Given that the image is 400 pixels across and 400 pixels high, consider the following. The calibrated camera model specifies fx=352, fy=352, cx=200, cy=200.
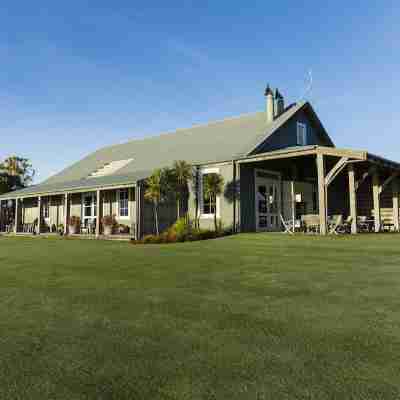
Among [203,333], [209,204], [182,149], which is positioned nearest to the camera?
[203,333]

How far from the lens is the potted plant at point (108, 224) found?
16812 mm

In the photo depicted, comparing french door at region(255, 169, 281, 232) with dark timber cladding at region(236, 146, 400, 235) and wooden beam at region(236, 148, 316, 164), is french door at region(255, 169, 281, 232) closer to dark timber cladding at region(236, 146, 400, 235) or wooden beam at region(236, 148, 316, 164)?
dark timber cladding at region(236, 146, 400, 235)

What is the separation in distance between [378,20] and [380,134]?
8720mm

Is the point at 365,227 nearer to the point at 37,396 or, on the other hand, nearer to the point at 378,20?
the point at 378,20

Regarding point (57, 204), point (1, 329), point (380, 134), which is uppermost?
point (380, 134)

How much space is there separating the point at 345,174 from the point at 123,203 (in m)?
12.3

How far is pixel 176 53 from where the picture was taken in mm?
15562

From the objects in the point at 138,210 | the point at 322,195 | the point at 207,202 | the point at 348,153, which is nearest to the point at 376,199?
the point at 348,153

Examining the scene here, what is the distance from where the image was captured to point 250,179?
614 inches

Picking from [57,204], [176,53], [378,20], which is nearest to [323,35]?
[378,20]

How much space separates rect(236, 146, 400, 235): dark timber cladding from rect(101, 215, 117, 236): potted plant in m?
6.54

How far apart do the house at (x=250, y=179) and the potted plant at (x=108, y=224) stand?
37 cm

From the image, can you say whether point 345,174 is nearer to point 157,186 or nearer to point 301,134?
point 301,134

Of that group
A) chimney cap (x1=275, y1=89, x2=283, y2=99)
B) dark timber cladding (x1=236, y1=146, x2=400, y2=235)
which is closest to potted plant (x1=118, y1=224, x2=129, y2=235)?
dark timber cladding (x1=236, y1=146, x2=400, y2=235)
